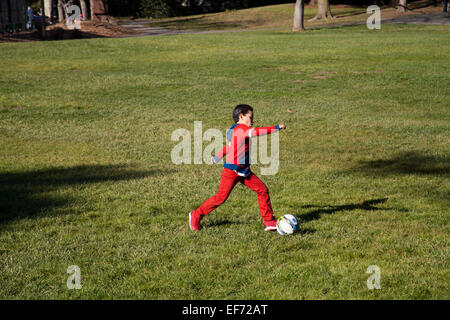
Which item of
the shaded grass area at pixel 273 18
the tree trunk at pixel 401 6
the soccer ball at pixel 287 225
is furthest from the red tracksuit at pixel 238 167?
the tree trunk at pixel 401 6

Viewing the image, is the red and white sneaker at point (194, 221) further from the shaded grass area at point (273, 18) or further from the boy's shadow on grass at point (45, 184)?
the shaded grass area at point (273, 18)

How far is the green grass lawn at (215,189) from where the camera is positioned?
214 inches

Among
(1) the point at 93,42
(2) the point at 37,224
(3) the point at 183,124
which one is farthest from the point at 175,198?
(1) the point at 93,42

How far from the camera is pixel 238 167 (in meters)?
6.32

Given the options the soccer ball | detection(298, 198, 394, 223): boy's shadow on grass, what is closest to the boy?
the soccer ball

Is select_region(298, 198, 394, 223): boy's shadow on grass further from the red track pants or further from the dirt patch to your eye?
the dirt patch

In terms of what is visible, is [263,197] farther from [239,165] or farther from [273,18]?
[273,18]

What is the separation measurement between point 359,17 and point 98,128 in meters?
38.6

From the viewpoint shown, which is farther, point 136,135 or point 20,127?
point 20,127

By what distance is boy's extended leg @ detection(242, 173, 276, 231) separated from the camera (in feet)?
21.2

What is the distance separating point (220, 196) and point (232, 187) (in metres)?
0.17

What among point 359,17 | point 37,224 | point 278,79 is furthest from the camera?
point 359,17

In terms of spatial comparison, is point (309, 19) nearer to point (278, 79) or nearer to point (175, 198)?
point (278, 79)
